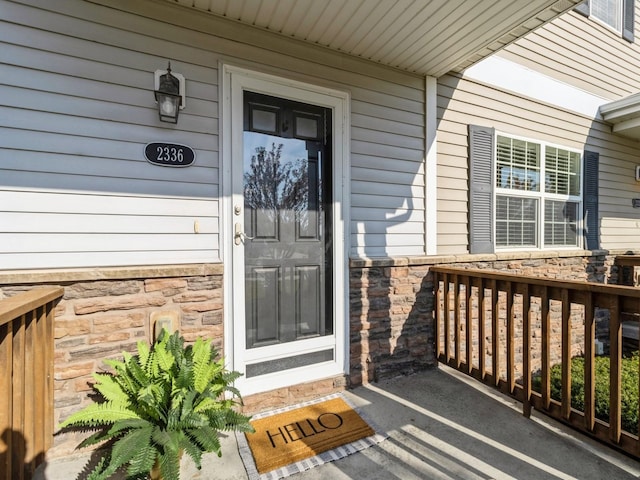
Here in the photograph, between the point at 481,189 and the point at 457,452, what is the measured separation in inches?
101

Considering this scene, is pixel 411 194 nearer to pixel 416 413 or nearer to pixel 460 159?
pixel 460 159

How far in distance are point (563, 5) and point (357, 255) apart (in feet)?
7.63

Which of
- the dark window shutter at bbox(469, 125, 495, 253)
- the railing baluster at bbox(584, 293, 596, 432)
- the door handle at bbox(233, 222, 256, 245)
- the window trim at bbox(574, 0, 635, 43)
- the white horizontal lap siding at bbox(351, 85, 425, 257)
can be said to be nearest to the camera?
the railing baluster at bbox(584, 293, 596, 432)

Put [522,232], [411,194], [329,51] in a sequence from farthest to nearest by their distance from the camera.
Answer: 1. [522,232]
2. [411,194]
3. [329,51]

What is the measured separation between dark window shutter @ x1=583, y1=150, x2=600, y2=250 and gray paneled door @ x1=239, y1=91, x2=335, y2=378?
12.8 ft

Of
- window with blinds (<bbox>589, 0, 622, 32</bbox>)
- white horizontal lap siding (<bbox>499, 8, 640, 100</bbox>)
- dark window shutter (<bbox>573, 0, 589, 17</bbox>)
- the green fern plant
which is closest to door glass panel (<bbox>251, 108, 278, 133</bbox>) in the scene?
the green fern plant

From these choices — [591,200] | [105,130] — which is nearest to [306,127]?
[105,130]

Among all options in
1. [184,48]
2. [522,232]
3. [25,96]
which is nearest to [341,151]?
[184,48]

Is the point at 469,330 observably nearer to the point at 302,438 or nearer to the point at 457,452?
the point at 457,452

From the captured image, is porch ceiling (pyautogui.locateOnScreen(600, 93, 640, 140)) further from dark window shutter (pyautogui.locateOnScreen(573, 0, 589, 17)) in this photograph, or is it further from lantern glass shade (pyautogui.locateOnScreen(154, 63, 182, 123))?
lantern glass shade (pyautogui.locateOnScreen(154, 63, 182, 123))

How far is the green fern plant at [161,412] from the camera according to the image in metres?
1.48

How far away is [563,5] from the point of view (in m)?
2.23

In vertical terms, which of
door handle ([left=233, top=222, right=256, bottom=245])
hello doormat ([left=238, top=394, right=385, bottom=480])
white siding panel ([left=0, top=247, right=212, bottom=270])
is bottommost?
hello doormat ([left=238, top=394, right=385, bottom=480])

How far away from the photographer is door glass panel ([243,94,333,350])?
2.40 meters
